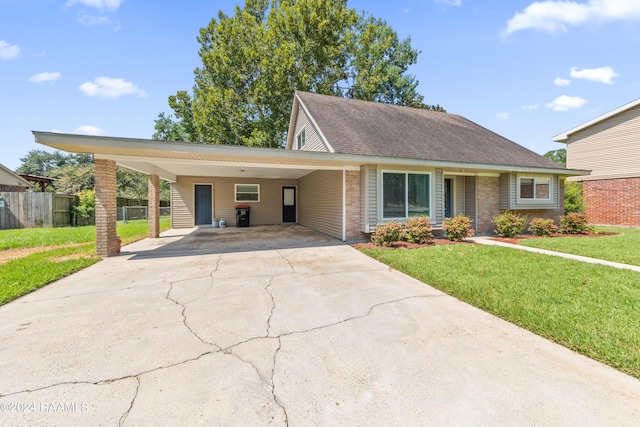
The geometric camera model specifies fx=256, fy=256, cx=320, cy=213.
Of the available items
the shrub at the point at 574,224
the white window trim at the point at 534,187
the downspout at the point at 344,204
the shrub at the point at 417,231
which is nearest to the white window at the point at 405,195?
the shrub at the point at 417,231

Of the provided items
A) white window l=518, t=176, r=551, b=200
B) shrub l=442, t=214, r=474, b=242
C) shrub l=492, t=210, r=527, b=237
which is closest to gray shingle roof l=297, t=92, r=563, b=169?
white window l=518, t=176, r=551, b=200

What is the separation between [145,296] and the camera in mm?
3854

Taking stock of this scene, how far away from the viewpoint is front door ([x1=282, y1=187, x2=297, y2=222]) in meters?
14.4

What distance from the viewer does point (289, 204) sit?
14516mm

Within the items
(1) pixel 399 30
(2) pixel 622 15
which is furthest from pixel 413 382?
(1) pixel 399 30

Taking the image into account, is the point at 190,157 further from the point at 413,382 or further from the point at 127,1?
the point at 413,382

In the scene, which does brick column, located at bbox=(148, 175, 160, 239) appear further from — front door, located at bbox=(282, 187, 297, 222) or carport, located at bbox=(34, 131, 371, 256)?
front door, located at bbox=(282, 187, 297, 222)

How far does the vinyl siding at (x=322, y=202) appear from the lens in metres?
9.00

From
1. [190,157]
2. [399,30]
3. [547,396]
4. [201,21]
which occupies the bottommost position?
[547,396]

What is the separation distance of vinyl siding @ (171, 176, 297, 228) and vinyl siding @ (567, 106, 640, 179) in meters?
17.2

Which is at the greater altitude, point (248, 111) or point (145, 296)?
point (248, 111)

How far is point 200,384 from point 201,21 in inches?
938

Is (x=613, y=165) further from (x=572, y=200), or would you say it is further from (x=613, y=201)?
(x=572, y=200)

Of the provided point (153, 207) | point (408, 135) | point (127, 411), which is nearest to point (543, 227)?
point (408, 135)
